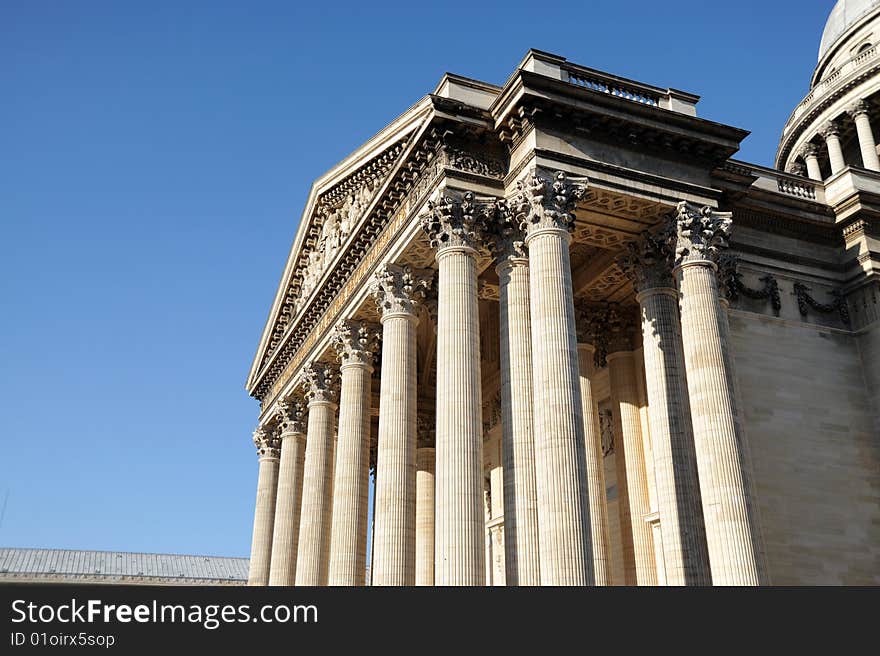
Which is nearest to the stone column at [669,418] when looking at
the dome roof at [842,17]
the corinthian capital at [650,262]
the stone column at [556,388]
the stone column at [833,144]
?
the corinthian capital at [650,262]

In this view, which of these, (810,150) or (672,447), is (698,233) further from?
(810,150)

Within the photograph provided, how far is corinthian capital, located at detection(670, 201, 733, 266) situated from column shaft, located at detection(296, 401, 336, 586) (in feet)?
54.1

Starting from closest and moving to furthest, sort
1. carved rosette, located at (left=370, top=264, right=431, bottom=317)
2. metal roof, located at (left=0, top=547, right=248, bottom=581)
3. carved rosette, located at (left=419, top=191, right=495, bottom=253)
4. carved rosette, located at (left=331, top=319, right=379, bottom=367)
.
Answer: carved rosette, located at (left=419, top=191, right=495, bottom=253)
carved rosette, located at (left=370, top=264, right=431, bottom=317)
carved rosette, located at (left=331, top=319, right=379, bottom=367)
metal roof, located at (left=0, top=547, right=248, bottom=581)

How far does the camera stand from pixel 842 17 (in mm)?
63031

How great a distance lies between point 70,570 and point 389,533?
171 ft

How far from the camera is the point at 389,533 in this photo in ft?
81.5

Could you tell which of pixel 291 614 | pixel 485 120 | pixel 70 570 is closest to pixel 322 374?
pixel 485 120

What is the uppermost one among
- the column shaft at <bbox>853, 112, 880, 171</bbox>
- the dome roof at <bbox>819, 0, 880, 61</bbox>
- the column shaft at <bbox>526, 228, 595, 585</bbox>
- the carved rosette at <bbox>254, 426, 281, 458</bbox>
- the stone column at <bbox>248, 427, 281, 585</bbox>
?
the dome roof at <bbox>819, 0, 880, 61</bbox>

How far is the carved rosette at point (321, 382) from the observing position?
35.4 metres

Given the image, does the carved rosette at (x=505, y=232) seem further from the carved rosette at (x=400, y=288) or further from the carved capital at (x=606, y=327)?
the carved capital at (x=606, y=327)

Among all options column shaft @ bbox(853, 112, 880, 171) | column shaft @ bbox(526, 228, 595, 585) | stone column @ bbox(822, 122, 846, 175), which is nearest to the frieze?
column shaft @ bbox(526, 228, 595, 585)

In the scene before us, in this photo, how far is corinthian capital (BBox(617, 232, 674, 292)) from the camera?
25797 millimetres

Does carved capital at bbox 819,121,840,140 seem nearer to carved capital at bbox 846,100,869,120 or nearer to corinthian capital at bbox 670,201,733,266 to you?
carved capital at bbox 846,100,869,120

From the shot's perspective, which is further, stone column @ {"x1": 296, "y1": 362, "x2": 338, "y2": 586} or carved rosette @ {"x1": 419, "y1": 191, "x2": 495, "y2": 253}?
stone column @ {"x1": 296, "y1": 362, "x2": 338, "y2": 586}
